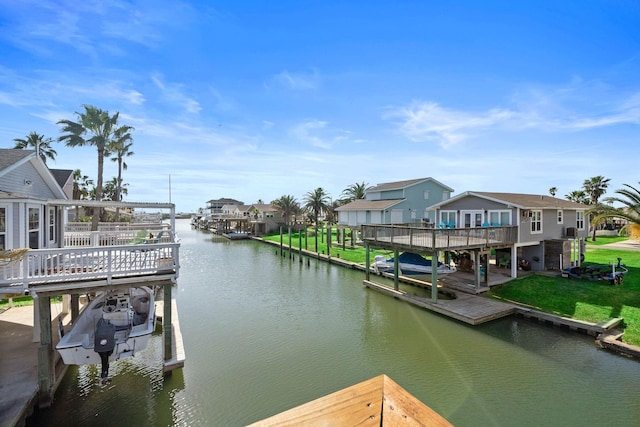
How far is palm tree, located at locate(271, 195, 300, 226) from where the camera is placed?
200ft

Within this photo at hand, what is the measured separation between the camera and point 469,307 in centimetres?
1578

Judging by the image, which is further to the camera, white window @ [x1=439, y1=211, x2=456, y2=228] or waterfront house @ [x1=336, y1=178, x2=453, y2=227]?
waterfront house @ [x1=336, y1=178, x2=453, y2=227]

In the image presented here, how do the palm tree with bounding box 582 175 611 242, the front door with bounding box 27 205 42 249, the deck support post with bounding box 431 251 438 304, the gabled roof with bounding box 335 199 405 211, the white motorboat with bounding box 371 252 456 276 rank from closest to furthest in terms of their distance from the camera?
the front door with bounding box 27 205 42 249
the deck support post with bounding box 431 251 438 304
the white motorboat with bounding box 371 252 456 276
the gabled roof with bounding box 335 199 405 211
the palm tree with bounding box 582 175 611 242

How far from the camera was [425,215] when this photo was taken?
38094 millimetres

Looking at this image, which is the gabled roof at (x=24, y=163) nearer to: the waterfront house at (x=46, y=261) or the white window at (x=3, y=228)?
the waterfront house at (x=46, y=261)

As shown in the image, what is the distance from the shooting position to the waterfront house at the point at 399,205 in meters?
35.5

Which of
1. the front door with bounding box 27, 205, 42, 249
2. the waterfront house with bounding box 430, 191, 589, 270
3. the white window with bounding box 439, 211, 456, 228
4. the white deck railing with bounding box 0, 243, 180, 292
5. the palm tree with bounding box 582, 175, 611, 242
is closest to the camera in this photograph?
the white deck railing with bounding box 0, 243, 180, 292

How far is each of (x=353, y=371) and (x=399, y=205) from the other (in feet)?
87.9

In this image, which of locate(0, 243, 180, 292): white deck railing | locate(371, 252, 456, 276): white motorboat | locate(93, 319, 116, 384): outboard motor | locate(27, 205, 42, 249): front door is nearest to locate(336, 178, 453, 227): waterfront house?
locate(371, 252, 456, 276): white motorboat

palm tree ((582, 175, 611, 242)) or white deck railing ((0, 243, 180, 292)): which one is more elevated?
palm tree ((582, 175, 611, 242))

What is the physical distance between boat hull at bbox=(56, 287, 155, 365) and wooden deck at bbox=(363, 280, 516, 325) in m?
12.8

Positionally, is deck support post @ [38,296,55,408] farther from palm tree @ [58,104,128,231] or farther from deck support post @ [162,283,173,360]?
palm tree @ [58,104,128,231]

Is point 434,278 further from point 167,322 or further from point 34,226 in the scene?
point 34,226

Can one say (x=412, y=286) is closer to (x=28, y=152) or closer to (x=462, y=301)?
(x=462, y=301)
